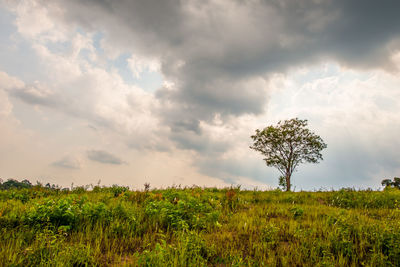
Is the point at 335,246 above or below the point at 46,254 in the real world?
above

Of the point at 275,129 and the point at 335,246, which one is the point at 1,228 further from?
the point at 275,129

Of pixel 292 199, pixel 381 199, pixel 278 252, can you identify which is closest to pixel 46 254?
pixel 278 252

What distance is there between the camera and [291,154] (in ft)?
138

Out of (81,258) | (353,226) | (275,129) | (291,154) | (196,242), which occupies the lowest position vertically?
(81,258)

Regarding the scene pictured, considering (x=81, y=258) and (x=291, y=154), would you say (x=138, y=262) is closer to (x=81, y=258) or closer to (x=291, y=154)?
(x=81, y=258)

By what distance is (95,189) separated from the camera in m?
12.5

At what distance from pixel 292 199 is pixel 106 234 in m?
9.33

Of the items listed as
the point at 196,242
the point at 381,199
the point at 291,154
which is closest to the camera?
the point at 196,242

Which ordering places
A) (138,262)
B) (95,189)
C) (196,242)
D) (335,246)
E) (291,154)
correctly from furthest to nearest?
(291,154), (95,189), (335,246), (196,242), (138,262)

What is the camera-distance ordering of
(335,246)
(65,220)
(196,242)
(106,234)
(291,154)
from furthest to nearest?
(291,154) → (65,220) → (106,234) → (335,246) → (196,242)

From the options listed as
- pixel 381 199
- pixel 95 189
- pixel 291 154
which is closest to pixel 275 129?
pixel 291 154

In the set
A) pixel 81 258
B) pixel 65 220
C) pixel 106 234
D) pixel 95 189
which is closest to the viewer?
pixel 81 258

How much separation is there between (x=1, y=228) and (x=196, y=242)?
4.76 m

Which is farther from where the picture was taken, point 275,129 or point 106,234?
point 275,129
